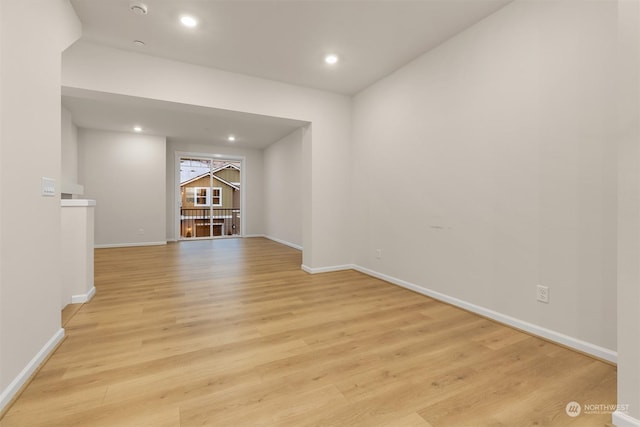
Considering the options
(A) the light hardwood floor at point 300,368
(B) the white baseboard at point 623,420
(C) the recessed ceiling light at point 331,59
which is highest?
(C) the recessed ceiling light at point 331,59

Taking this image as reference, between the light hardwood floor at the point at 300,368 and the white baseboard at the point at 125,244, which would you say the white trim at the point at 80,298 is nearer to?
the light hardwood floor at the point at 300,368

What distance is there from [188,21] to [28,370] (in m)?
2.79

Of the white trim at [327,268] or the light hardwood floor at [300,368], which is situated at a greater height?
the white trim at [327,268]

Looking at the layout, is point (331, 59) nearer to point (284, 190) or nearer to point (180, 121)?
point (180, 121)

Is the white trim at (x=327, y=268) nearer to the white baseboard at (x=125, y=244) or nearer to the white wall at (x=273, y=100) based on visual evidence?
the white wall at (x=273, y=100)

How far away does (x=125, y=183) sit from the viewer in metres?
6.53

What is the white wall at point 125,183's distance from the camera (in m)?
6.22

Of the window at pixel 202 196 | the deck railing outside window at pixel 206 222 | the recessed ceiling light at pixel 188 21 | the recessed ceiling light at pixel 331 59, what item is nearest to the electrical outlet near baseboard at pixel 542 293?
the recessed ceiling light at pixel 331 59

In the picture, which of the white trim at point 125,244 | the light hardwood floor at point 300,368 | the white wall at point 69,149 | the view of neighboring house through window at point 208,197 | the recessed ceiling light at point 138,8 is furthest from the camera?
the view of neighboring house through window at point 208,197

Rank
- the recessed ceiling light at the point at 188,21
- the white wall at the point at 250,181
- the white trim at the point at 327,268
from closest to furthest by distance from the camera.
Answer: the recessed ceiling light at the point at 188,21 → the white trim at the point at 327,268 → the white wall at the point at 250,181

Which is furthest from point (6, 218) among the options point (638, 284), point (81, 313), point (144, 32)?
point (638, 284)

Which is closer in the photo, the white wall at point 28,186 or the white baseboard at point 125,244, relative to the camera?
the white wall at point 28,186

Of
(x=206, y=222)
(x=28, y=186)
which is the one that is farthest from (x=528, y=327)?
(x=206, y=222)

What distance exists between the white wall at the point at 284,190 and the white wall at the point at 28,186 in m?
4.25
